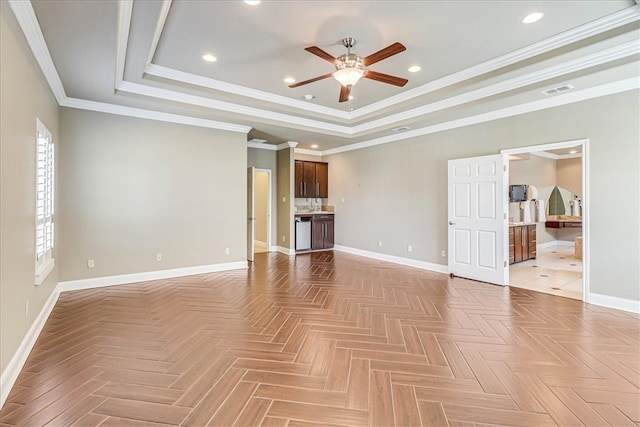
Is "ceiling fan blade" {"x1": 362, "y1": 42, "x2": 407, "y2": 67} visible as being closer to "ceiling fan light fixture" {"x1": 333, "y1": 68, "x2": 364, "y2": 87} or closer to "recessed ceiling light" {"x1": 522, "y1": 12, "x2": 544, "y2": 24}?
"ceiling fan light fixture" {"x1": 333, "y1": 68, "x2": 364, "y2": 87}

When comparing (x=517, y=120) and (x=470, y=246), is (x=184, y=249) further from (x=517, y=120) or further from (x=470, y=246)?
(x=517, y=120)

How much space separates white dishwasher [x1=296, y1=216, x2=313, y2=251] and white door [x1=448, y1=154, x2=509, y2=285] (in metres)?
3.49

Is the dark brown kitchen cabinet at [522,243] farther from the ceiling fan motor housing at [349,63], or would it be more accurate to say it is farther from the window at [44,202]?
the window at [44,202]

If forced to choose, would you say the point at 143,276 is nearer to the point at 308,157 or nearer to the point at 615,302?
the point at 308,157

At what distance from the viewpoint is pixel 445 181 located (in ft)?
18.4

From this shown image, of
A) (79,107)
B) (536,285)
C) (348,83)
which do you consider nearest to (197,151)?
(79,107)

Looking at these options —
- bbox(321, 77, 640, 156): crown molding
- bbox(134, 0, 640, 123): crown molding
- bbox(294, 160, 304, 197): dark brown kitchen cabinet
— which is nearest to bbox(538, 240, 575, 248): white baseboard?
bbox(321, 77, 640, 156): crown molding

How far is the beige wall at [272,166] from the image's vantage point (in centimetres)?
763

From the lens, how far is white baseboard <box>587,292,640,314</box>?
11.7 ft

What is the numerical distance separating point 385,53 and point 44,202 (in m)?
3.85

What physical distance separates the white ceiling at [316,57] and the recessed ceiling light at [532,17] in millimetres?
56

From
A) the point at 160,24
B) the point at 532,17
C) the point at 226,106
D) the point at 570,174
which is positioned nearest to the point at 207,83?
the point at 226,106

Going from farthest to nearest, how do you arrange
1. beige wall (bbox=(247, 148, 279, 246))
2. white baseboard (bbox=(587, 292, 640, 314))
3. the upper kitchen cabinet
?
the upper kitchen cabinet → beige wall (bbox=(247, 148, 279, 246)) → white baseboard (bbox=(587, 292, 640, 314))

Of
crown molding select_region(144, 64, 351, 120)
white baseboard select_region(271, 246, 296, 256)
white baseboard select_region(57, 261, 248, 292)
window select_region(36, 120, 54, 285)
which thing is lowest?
white baseboard select_region(57, 261, 248, 292)
